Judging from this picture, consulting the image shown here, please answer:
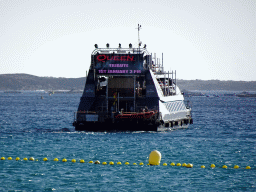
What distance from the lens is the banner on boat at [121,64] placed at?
56125mm

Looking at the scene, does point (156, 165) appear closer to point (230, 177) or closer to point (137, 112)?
point (230, 177)

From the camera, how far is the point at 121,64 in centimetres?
5619

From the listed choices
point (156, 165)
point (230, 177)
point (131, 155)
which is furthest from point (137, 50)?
point (230, 177)

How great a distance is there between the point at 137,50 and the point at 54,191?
104ft

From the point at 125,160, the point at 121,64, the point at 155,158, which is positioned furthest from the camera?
the point at 121,64

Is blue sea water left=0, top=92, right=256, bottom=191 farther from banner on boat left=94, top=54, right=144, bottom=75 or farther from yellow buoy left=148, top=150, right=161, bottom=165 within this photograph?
banner on boat left=94, top=54, right=144, bottom=75

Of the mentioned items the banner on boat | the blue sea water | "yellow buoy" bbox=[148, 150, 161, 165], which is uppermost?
the banner on boat

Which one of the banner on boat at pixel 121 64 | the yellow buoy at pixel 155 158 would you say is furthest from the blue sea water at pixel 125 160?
the banner on boat at pixel 121 64

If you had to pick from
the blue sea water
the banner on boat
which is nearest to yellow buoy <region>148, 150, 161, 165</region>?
the blue sea water

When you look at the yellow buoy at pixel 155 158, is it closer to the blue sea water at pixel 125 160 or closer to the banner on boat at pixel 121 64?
the blue sea water at pixel 125 160

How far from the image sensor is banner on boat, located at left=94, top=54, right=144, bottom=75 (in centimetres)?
5612

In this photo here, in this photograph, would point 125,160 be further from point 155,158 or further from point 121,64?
point 121,64

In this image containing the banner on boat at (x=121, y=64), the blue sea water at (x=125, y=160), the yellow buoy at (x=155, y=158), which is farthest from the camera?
the banner on boat at (x=121, y=64)

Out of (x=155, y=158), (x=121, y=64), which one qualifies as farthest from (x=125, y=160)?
(x=121, y=64)
